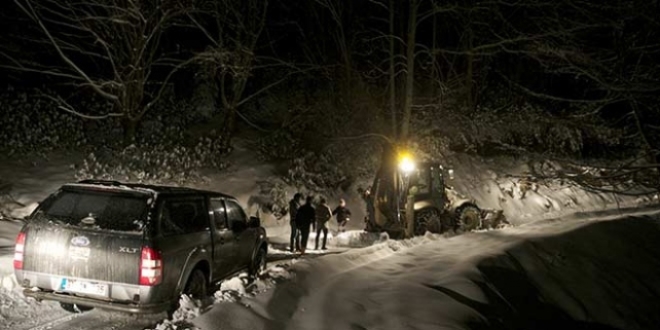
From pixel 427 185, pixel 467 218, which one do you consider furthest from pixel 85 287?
pixel 467 218

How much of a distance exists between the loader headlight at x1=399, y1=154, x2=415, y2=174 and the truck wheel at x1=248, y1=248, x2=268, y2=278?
7.34 metres

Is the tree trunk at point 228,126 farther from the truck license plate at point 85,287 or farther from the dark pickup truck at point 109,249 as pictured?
the truck license plate at point 85,287

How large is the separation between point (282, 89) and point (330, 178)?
1100 centimetres

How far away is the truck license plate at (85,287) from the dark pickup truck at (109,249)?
0.01 m

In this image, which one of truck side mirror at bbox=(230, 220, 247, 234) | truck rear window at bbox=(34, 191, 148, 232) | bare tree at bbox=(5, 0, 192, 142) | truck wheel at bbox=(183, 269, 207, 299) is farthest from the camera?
bare tree at bbox=(5, 0, 192, 142)

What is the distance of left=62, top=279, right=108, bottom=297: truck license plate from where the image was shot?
6.59m

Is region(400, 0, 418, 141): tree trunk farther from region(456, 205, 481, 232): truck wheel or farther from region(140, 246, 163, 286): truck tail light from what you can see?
region(140, 246, 163, 286): truck tail light

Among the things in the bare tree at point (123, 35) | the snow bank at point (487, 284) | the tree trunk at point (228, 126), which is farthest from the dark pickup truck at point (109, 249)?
the tree trunk at point (228, 126)

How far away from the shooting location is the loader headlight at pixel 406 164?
56.1 feet

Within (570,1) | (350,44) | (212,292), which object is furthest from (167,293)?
(350,44)

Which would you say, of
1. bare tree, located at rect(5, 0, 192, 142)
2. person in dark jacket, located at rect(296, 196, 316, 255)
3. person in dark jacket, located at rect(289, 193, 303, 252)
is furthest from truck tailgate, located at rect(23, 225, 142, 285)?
bare tree, located at rect(5, 0, 192, 142)

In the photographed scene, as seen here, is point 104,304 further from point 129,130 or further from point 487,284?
point 129,130

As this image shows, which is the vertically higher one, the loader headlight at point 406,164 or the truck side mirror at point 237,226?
the loader headlight at point 406,164

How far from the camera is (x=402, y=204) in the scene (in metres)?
17.2
